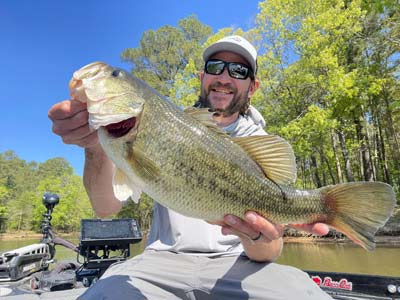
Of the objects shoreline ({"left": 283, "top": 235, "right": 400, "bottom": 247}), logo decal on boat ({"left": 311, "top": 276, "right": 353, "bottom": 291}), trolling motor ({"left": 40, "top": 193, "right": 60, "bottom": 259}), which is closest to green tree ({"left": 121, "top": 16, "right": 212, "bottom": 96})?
shoreline ({"left": 283, "top": 235, "right": 400, "bottom": 247})

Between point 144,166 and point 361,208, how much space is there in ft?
3.84

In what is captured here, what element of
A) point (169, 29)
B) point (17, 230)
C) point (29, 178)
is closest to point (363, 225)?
point (169, 29)

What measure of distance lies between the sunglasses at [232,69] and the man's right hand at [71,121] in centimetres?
→ 147

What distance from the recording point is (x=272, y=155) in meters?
2.02

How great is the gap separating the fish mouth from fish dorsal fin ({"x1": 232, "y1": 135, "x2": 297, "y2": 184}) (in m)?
0.59

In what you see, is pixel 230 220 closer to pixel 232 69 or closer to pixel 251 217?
pixel 251 217

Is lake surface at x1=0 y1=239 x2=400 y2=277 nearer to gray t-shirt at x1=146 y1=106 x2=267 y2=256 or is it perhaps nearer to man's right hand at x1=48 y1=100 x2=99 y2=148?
gray t-shirt at x1=146 y1=106 x2=267 y2=256

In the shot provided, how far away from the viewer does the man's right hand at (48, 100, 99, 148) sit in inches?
75.8

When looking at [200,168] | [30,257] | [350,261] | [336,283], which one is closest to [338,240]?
[350,261]

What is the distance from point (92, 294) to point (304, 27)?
16006 mm

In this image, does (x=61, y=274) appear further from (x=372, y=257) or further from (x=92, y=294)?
(x=372, y=257)

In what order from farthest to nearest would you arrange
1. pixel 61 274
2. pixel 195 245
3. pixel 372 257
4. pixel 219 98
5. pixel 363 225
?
pixel 372 257 < pixel 61 274 < pixel 219 98 < pixel 195 245 < pixel 363 225

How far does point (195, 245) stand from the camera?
2.43m

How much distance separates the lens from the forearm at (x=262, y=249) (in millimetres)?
2188
